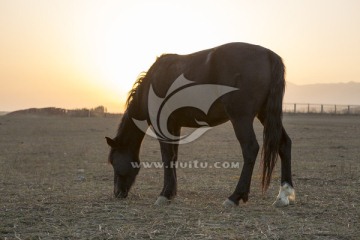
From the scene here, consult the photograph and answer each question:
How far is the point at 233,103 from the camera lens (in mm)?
6297

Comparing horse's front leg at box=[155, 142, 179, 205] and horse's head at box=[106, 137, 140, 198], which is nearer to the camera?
horse's front leg at box=[155, 142, 179, 205]

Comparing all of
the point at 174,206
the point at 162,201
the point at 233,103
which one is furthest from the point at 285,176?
the point at 162,201

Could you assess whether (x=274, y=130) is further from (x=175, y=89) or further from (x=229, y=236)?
(x=229, y=236)

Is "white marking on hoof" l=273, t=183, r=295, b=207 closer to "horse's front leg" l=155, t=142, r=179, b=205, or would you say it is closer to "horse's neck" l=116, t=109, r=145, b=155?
"horse's front leg" l=155, t=142, r=179, b=205

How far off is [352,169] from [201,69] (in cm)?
537

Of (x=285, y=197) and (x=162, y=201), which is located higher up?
(x=285, y=197)

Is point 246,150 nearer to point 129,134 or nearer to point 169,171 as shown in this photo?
point 169,171

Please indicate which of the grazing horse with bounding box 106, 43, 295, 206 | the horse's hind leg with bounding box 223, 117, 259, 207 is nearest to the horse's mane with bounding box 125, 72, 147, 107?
the grazing horse with bounding box 106, 43, 295, 206

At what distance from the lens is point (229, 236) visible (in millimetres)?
4559

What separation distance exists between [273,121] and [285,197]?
3.60 feet

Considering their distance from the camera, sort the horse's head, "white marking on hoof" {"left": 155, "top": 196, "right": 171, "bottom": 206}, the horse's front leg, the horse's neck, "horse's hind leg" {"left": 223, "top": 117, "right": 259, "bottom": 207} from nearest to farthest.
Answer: "horse's hind leg" {"left": 223, "top": 117, "right": 259, "bottom": 207}, "white marking on hoof" {"left": 155, "top": 196, "right": 171, "bottom": 206}, the horse's front leg, the horse's head, the horse's neck

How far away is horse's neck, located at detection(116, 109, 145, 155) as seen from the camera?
7605 millimetres

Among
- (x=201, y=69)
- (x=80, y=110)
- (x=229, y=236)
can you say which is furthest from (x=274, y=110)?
(x=80, y=110)

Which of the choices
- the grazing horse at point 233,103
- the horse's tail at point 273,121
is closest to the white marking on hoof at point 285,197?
the grazing horse at point 233,103
